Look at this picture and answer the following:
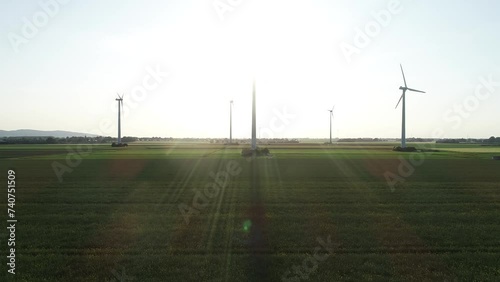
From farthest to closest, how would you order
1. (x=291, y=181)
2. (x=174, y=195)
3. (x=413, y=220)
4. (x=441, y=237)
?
(x=291, y=181) → (x=174, y=195) → (x=413, y=220) → (x=441, y=237)

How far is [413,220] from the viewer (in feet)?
55.8

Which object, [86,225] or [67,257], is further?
[86,225]

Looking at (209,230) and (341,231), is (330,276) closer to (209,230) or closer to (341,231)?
(341,231)

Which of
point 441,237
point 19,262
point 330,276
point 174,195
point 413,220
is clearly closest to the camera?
point 330,276

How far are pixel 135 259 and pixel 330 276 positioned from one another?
5.49 m

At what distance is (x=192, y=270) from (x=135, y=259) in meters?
1.97

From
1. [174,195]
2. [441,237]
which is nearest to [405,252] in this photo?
[441,237]

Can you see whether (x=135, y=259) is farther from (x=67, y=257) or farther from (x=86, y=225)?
(x=86, y=225)

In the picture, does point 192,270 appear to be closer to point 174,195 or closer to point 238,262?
point 238,262

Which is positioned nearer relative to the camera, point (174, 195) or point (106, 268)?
point (106, 268)

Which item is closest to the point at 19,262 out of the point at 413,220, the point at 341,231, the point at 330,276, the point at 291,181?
the point at 330,276

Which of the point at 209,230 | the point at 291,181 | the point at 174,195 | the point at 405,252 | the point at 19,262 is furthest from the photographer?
the point at 291,181

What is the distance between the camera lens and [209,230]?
1538cm

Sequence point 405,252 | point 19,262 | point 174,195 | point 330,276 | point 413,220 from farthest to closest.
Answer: point 174,195 → point 413,220 → point 405,252 → point 19,262 → point 330,276
